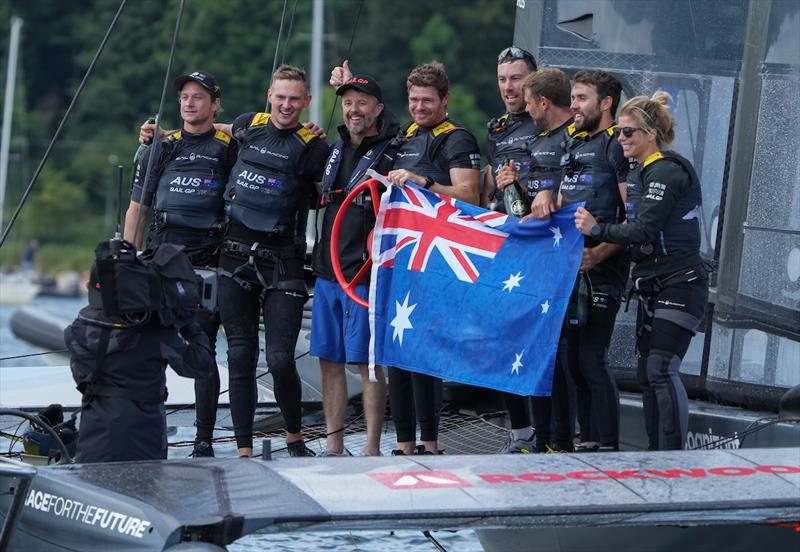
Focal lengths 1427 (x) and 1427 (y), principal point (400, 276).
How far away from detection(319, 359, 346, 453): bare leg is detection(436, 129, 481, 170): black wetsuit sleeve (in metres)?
1.15

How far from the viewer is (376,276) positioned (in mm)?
6711

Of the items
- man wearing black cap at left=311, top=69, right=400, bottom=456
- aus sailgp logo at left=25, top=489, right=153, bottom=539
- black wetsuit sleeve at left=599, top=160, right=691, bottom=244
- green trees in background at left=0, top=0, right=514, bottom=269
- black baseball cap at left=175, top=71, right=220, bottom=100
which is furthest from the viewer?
green trees in background at left=0, top=0, right=514, bottom=269

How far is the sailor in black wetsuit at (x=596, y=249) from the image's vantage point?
6.46 m

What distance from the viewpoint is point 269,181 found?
22.9ft

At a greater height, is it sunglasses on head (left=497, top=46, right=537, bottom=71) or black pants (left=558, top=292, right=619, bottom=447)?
sunglasses on head (left=497, top=46, right=537, bottom=71)

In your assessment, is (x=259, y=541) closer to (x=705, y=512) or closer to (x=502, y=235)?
(x=502, y=235)

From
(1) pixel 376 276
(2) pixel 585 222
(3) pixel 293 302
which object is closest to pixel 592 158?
(2) pixel 585 222

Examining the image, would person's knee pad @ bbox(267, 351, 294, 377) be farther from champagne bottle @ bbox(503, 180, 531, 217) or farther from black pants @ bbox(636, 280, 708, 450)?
black pants @ bbox(636, 280, 708, 450)

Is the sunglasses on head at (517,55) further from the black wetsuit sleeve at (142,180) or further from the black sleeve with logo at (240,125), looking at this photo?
the black wetsuit sleeve at (142,180)

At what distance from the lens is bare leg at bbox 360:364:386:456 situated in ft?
22.1

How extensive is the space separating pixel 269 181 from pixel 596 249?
1.63 meters

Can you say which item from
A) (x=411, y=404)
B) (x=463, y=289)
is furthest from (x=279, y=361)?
(x=463, y=289)

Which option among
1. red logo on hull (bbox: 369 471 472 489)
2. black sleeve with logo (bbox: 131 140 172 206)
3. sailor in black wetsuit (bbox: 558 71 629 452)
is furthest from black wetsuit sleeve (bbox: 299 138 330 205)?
red logo on hull (bbox: 369 471 472 489)

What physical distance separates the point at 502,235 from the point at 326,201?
900 mm
